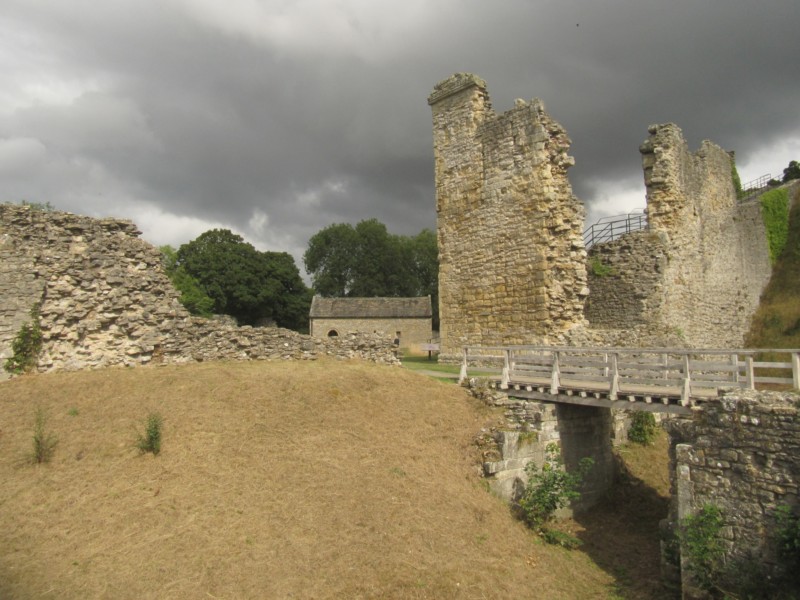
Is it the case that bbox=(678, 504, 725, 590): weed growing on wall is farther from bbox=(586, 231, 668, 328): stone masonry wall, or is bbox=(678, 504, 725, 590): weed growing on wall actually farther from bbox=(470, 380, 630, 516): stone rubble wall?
bbox=(586, 231, 668, 328): stone masonry wall

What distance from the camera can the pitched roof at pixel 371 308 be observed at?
44.9 meters

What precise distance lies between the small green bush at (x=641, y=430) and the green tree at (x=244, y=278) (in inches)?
1590

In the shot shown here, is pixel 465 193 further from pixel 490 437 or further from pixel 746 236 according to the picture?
pixel 746 236

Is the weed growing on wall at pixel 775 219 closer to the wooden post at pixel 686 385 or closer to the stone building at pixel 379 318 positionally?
the stone building at pixel 379 318

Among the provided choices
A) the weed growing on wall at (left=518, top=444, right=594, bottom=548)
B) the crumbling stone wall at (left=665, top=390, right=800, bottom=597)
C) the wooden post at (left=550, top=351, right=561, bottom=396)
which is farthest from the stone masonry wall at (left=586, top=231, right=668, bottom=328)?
the crumbling stone wall at (left=665, top=390, right=800, bottom=597)

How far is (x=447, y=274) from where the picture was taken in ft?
62.2

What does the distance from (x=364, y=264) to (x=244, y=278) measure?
52.3 feet

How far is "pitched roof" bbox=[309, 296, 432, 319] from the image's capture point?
44.9m

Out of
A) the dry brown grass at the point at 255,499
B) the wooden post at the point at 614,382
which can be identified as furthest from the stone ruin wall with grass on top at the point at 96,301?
the wooden post at the point at 614,382

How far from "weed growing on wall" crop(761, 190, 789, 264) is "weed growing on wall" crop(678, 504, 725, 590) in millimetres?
30614

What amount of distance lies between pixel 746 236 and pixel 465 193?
20006mm

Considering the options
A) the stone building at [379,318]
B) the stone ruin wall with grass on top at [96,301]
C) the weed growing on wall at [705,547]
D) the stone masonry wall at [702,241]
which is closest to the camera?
the weed growing on wall at [705,547]

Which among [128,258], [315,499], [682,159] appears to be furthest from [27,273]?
[682,159]

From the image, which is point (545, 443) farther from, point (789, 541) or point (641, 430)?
point (641, 430)
